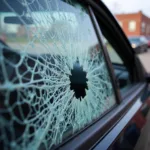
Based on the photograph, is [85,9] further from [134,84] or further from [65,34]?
[134,84]

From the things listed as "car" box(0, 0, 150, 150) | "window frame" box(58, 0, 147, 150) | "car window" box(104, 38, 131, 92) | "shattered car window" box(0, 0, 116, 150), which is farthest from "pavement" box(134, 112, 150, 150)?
"car window" box(104, 38, 131, 92)

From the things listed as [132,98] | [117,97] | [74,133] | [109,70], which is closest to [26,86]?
[74,133]

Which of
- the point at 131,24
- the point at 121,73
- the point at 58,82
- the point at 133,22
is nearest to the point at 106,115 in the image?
the point at 58,82

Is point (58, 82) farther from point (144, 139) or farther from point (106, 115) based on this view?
point (144, 139)

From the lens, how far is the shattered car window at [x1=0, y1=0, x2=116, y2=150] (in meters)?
0.80

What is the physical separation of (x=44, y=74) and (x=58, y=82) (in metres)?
0.10

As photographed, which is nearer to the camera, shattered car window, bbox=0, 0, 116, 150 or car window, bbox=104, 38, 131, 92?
shattered car window, bbox=0, 0, 116, 150

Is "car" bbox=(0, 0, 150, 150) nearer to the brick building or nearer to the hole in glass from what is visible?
the hole in glass

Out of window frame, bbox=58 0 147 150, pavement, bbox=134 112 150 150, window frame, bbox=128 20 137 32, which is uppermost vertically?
window frame, bbox=128 20 137 32

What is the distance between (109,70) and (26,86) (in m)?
0.97

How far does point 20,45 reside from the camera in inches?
35.0

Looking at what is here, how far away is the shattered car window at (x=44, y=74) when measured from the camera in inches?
31.3

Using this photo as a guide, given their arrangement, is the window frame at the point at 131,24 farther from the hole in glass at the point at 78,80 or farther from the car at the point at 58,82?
the hole in glass at the point at 78,80

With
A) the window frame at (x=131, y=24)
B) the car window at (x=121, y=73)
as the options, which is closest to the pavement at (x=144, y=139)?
the car window at (x=121, y=73)
